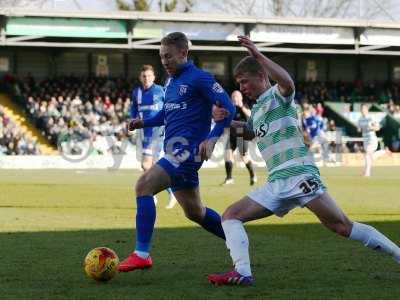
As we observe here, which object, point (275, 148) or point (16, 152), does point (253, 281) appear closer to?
point (275, 148)

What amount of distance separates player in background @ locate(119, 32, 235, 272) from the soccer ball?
49 centimetres

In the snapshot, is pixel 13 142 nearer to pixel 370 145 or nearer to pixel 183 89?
pixel 370 145

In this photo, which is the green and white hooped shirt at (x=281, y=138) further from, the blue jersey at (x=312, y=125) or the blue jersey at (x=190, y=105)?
the blue jersey at (x=312, y=125)

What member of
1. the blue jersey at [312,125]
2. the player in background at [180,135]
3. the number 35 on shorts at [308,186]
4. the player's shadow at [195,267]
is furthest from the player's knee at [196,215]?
the blue jersey at [312,125]

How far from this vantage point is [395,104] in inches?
2013

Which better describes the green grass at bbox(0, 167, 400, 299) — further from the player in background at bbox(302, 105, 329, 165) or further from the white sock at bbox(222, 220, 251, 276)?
the player in background at bbox(302, 105, 329, 165)

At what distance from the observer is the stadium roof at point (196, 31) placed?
1634 inches

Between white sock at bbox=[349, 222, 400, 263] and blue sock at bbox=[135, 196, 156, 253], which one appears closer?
white sock at bbox=[349, 222, 400, 263]

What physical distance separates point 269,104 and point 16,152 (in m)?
30.4

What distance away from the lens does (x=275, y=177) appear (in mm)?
7629

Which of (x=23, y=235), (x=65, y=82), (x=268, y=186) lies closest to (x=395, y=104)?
(x=65, y=82)

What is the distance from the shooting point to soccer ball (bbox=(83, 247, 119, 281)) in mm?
7883

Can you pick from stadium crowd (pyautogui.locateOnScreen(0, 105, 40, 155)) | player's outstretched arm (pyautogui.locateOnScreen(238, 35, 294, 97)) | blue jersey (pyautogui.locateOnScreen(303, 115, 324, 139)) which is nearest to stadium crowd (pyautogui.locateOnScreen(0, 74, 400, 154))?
stadium crowd (pyautogui.locateOnScreen(0, 105, 40, 155))

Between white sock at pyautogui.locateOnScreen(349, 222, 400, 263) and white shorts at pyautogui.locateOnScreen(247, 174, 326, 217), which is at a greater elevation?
white shorts at pyautogui.locateOnScreen(247, 174, 326, 217)
